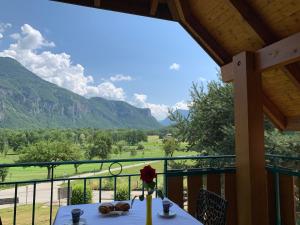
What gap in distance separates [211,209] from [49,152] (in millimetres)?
30514

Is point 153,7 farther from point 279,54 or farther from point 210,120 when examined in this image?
point 210,120

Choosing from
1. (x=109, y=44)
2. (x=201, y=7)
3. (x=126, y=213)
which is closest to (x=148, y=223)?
(x=126, y=213)

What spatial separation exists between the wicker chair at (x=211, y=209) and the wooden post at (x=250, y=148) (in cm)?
82

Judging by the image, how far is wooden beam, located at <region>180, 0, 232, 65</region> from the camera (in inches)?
123

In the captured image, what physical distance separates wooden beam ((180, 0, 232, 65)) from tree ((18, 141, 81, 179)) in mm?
26081

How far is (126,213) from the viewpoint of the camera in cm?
177

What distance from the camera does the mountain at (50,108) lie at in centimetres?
4697

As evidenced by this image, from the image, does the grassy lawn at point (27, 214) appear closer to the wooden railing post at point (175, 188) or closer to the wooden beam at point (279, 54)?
the wooden railing post at point (175, 188)

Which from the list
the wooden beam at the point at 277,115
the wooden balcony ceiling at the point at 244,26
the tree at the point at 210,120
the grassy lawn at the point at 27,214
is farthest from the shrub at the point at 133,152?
the wooden balcony ceiling at the point at 244,26

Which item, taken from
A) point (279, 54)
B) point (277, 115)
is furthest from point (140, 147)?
point (279, 54)

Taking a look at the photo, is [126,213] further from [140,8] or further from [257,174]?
[140,8]

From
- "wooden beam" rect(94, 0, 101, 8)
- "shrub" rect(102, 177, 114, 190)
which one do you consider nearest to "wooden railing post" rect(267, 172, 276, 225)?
"wooden beam" rect(94, 0, 101, 8)

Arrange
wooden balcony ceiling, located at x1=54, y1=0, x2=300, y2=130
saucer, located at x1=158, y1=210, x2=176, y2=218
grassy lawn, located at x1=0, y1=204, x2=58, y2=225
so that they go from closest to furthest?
saucer, located at x1=158, y1=210, x2=176, y2=218, wooden balcony ceiling, located at x1=54, y1=0, x2=300, y2=130, grassy lawn, located at x1=0, y1=204, x2=58, y2=225

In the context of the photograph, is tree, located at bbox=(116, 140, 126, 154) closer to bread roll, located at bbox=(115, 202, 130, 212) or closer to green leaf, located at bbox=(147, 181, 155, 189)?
bread roll, located at bbox=(115, 202, 130, 212)
